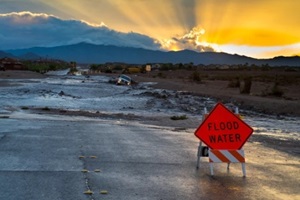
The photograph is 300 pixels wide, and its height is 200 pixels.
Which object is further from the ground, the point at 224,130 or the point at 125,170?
the point at 224,130

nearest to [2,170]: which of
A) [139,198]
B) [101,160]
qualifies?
[101,160]

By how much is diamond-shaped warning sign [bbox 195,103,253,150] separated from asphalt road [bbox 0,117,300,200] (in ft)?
1.95

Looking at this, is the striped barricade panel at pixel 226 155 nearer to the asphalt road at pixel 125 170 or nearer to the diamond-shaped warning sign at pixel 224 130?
the diamond-shaped warning sign at pixel 224 130

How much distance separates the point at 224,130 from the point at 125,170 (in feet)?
7.15

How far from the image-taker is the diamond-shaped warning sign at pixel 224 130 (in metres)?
10.3

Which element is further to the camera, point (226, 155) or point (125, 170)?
point (226, 155)

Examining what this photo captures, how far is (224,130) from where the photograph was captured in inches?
407

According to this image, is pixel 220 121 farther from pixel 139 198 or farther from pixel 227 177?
pixel 139 198

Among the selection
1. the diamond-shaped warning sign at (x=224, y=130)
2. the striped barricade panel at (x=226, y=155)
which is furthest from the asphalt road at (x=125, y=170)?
the diamond-shaped warning sign at (x=224, y=130)

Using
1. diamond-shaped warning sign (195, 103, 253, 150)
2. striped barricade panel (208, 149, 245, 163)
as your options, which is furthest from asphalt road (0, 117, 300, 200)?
diamond-shaped warning sign (195, 103, 253, 150)

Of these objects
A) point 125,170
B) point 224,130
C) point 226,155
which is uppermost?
point 224,130

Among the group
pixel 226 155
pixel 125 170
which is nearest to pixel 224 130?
pixel 226 155

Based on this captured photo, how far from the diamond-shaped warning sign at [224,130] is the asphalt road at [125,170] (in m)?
0.59

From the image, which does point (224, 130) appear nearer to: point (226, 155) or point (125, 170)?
point (226, 155)
